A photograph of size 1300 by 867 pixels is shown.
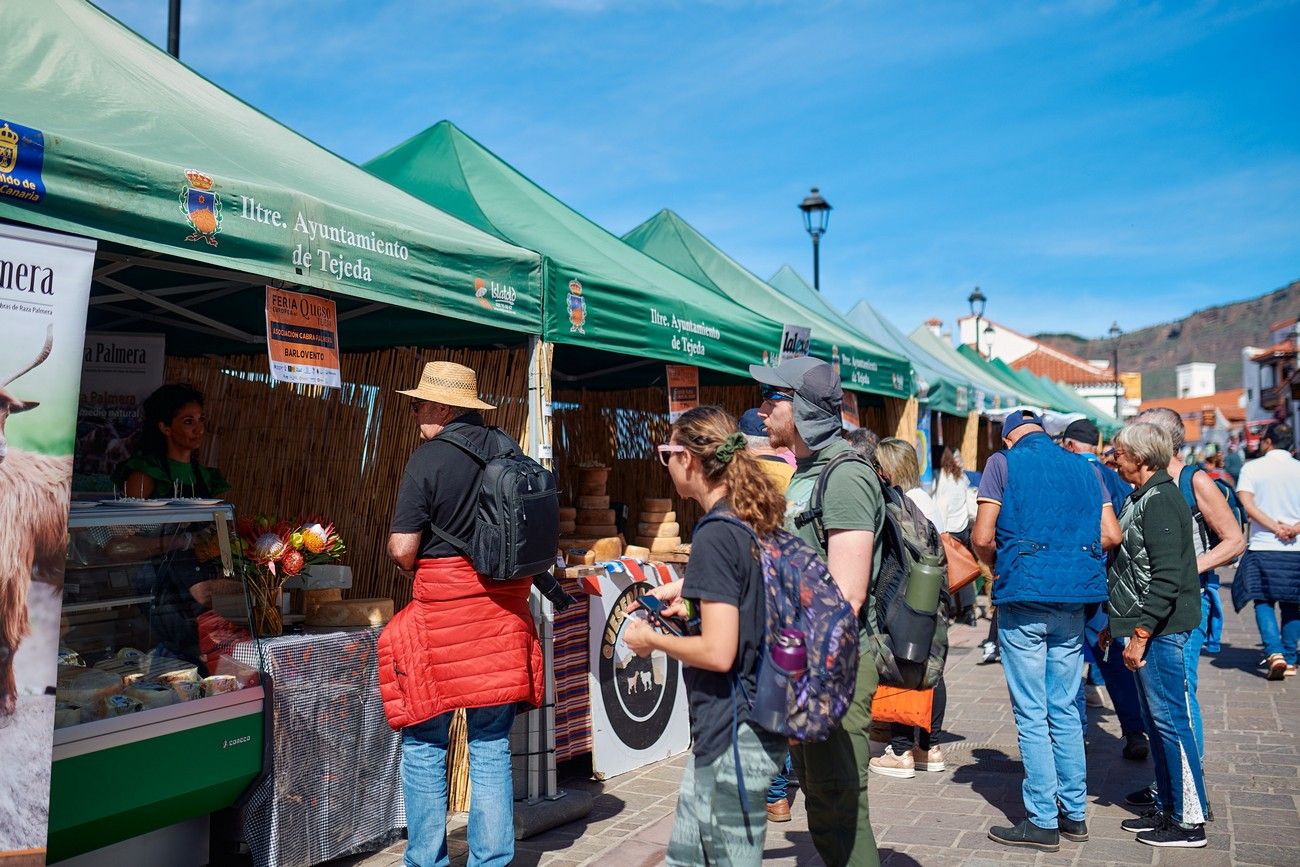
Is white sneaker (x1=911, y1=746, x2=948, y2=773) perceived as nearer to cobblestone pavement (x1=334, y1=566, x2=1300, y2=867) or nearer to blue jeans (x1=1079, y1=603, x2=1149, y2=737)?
cobblestone pavement (x1=334, y1=566, x2=1300, y2=867)

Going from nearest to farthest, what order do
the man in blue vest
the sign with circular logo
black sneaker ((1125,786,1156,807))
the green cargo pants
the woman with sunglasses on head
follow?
the woman with sunglasses on head < the green cargo pants < the man in blue vest < black sneaker ((1125,786,1156,807)) < the sign with circular logo

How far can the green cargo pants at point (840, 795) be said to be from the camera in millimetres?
3031

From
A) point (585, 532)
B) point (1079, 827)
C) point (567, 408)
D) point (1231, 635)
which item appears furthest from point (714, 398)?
point (1231, 635)

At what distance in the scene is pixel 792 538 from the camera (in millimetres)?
2764

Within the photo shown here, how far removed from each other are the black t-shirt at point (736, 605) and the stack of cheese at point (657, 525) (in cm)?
421

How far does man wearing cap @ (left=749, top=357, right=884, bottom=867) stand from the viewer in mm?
3043

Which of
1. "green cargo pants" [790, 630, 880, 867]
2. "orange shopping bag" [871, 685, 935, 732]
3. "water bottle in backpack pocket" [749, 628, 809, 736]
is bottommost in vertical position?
"orange shopping bag" [871, 685, 935, 732]

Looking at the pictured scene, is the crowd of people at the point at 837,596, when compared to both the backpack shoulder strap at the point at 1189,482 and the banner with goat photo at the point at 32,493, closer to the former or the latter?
the backpack shoulder strap at the point at 1189,482

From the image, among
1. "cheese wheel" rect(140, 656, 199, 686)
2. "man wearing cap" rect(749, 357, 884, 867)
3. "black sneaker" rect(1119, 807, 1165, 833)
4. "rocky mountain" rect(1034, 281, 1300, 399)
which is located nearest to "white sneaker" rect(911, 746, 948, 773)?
"black sneaker" rect(1119, 807, 1165, 833)

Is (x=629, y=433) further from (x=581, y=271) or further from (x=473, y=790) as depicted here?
(x=473, y=790)

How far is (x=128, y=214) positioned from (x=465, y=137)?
11.8 ft

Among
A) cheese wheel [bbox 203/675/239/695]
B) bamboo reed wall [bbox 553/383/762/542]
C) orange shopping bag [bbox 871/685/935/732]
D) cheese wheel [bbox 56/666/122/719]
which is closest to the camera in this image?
cheese wheel [bbox 56/666/122/719]

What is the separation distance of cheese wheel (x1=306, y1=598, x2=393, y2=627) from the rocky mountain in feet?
568

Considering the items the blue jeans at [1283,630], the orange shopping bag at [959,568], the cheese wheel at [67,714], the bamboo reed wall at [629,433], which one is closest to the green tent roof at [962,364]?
the blue jeans at [1283,630]
